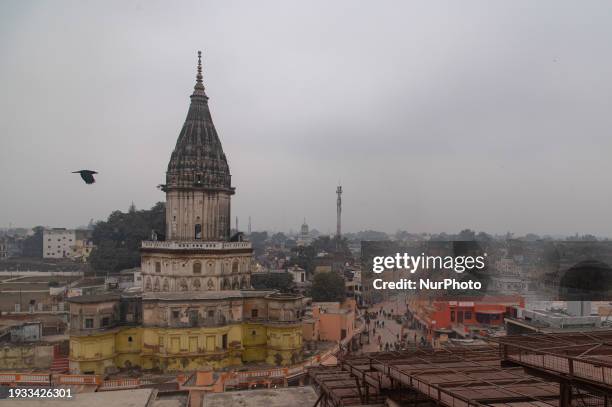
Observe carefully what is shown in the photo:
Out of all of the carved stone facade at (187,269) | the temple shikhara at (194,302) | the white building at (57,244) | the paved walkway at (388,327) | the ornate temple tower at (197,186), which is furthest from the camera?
the white building at (57,244)

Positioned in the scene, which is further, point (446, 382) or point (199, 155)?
point (199, 155)

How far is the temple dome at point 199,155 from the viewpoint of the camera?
3381cm

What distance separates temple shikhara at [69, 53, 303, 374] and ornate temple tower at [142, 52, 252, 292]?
0.21 feet

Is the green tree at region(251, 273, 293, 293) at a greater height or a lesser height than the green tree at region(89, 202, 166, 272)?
lesser

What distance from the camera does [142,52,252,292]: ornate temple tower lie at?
1252 inches

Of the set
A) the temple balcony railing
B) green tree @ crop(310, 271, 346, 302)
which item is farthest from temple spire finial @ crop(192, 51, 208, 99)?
green tree @ crop(310, 271, 346, 302)

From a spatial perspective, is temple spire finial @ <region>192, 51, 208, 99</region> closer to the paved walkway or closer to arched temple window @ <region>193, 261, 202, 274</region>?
arched temple window @ <region>193, 261, 202, 274</region>

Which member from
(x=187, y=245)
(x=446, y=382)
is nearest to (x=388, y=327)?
(x=187, y=245)

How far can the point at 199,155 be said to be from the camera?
3434 cm

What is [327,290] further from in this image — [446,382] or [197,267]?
[446,382]

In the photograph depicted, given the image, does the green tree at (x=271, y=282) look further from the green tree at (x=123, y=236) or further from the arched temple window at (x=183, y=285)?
the arched temple window at (x=183, y=285)

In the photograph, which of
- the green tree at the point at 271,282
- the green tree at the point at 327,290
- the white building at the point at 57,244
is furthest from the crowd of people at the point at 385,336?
the white building at the point at 57,244

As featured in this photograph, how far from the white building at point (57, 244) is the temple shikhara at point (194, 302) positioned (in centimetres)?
7899

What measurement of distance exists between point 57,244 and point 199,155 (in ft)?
276
